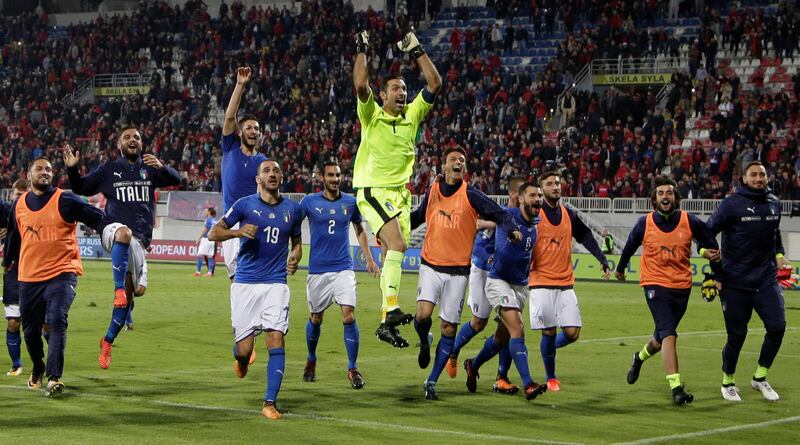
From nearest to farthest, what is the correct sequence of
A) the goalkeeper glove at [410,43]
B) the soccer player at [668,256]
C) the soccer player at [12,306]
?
the goalkeeper glove at [410,43] → the soccer player at [668,256] → the soccer player at [12,306]

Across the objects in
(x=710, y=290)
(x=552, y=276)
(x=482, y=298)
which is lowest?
(x=482, y=298)

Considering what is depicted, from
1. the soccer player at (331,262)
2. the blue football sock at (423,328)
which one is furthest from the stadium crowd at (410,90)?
the blue football sock at (423,328)

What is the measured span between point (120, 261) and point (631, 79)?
109 feet

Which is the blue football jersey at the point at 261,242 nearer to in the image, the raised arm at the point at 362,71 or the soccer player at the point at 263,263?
the soccer player at the point at 263,263

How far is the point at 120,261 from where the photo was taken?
14547mm

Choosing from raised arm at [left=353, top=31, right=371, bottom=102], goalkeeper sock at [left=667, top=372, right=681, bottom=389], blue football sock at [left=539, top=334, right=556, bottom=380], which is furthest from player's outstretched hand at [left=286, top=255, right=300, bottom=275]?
goalkeeper sock at [left=667, top=372, right=681, bottom=389]

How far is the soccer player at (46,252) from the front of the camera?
41.1 ft

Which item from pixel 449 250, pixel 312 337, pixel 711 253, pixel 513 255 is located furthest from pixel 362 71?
pixel 711 253

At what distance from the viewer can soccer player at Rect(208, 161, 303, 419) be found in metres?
11.5

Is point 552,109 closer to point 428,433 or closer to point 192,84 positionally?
point 192,84

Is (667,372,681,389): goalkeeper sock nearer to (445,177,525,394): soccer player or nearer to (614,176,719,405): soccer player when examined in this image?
(614,176,719,405): soccer player

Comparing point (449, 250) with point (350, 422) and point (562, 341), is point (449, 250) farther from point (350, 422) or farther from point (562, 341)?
point (350, 422)

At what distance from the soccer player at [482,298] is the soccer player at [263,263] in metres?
2.56

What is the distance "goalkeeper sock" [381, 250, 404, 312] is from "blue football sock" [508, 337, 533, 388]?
4.73 feet
